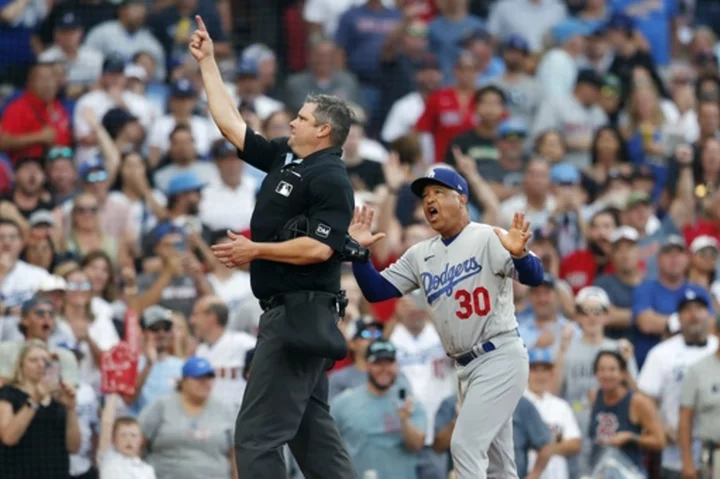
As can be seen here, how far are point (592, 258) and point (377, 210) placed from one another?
78.0 inches

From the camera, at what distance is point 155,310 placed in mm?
11555

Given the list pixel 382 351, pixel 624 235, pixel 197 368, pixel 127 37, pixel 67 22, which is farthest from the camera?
pixel 127 37

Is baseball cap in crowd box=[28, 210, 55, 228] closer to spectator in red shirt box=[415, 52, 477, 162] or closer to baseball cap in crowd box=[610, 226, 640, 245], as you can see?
spectator in red shirt box=[415, 52, 477, 162]

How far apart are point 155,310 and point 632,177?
17.6 feet

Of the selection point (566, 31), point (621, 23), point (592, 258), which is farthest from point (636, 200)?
point (621, 23)

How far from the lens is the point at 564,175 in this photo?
14430 millimetres

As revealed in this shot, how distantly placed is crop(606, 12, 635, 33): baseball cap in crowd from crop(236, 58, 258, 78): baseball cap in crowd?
13.3ft

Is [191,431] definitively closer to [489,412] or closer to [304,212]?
[489,412]

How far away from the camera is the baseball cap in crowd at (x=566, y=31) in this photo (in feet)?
56.5

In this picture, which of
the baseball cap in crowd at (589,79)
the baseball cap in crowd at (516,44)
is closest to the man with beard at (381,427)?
the baseball cap in crowd at (516,44)

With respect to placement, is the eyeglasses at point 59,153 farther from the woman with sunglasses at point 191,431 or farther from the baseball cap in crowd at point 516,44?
the baseball cap in crowd at point 516,44

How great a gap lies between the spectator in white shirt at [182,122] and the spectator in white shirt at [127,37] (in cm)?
84

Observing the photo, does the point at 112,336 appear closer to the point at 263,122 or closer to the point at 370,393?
the point at 370,393

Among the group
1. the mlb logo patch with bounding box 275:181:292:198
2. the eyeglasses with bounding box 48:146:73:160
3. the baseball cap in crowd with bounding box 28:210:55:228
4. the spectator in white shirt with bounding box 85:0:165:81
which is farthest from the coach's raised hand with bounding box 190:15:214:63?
the spectator in white shirt with bounding box 85:0:165:81
